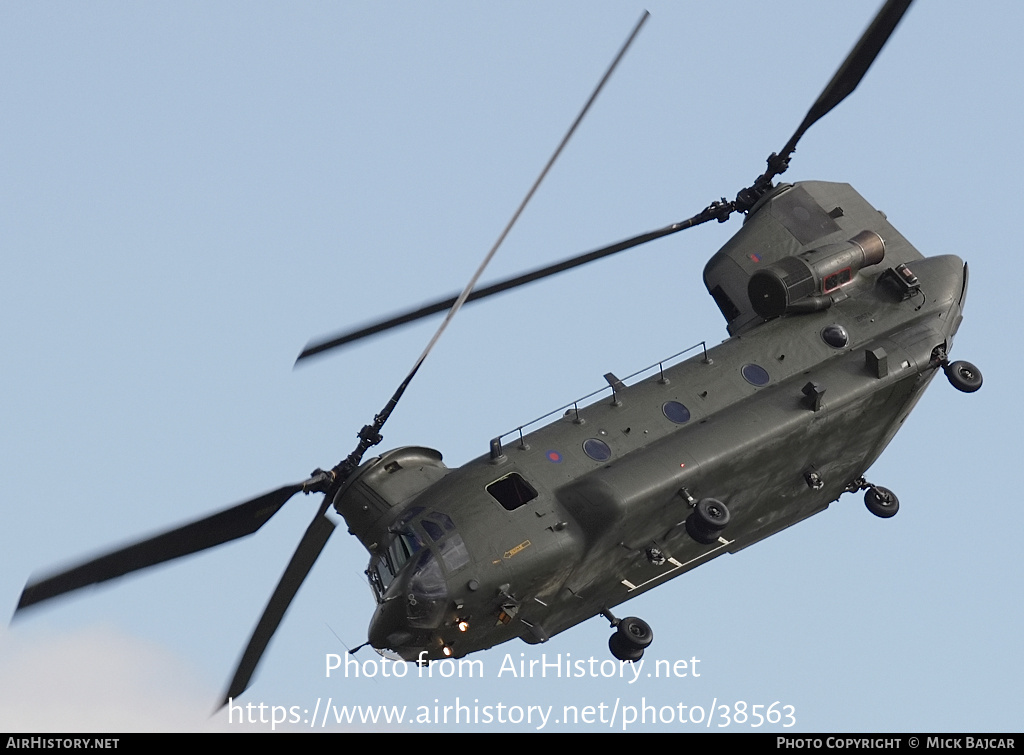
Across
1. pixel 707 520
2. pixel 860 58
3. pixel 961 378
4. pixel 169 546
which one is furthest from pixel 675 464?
pixel 860 58

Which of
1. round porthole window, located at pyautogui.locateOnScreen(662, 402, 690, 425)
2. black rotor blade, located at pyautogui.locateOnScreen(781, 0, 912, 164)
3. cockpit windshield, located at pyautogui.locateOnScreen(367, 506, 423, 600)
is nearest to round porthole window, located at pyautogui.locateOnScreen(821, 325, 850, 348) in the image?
round porthole window, located at pyautogui.locateOnScreen(662, 402, 690, 425)

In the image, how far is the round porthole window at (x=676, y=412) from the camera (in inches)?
2147

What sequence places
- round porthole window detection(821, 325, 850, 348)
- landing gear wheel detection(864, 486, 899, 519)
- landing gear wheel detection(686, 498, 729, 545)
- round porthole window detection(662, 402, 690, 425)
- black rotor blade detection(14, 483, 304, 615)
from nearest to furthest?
black rotor blade detection(14, 483, 304, 615) → landing gear wheel detection(686, 498, 729, 545) → round porthole window detection(662, 402, 690, 425) → round porthole window detection(821, 325, 850, 348) → landing gear wheel detection(864, 486, 899, 519)

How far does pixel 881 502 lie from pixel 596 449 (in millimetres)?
8365

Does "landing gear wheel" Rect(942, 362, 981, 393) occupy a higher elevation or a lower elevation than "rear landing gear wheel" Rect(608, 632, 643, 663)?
higher

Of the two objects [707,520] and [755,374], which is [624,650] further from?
[755,374]

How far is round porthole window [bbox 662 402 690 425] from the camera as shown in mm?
54531

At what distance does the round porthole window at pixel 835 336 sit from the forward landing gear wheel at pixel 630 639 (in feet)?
30.1

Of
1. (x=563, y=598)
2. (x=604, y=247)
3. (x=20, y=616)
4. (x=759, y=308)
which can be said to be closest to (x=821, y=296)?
(x=759, y=308)

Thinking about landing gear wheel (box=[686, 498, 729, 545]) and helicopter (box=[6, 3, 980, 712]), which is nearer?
landing gear wheel (box=[686, 498, 729, 545])

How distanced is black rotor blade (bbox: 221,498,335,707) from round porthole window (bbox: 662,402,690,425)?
8847mm

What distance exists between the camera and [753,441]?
53.0 metres

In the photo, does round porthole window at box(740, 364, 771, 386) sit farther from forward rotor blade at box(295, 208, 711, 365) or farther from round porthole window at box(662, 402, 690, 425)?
forward rotor blade at box(295, 208, 711, 365)
